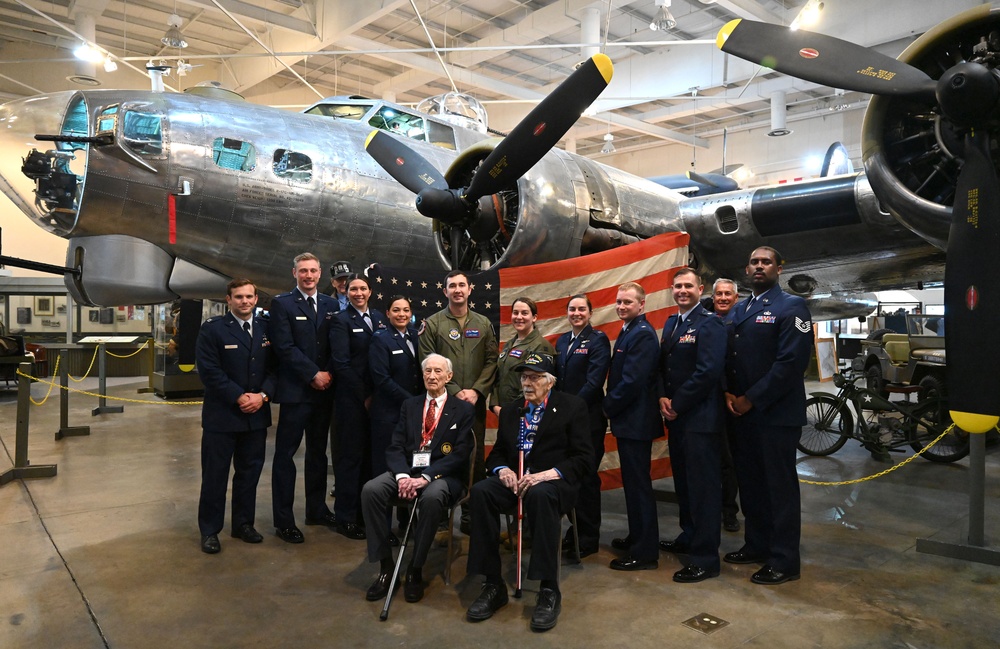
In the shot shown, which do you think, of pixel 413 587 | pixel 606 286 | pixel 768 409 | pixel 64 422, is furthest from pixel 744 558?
pixel 64 422

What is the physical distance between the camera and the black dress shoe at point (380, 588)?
12.3ft

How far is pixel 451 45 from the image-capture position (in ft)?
57.0

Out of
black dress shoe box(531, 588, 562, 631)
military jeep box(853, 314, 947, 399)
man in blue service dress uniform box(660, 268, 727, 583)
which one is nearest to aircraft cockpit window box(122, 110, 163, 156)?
man in blue service dress uniform box(660, 268, 727, 583)

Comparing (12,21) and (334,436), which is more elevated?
(12,21)

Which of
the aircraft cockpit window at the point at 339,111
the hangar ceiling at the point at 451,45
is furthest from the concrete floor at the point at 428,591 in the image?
the hangar ceiling at the point at 451,45

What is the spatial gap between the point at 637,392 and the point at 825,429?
4.66 m

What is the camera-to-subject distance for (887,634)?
3.30 meters

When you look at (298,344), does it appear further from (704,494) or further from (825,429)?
(825,429)

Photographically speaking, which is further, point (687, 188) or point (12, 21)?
point (12, 21)

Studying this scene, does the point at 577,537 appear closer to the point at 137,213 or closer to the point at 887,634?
the point at 887,634

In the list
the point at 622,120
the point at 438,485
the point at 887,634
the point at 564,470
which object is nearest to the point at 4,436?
the point at 438,485

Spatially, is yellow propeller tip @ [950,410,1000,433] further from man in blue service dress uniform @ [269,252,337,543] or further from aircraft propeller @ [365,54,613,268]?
man in blue service dress uniform @ [269,252,337,543]

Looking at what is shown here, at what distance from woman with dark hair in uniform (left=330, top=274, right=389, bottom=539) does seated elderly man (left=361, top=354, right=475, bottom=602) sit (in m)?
0.88

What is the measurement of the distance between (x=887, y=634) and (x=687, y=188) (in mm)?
10402
